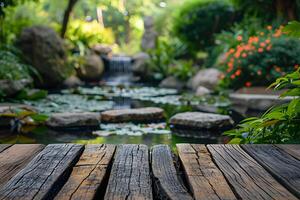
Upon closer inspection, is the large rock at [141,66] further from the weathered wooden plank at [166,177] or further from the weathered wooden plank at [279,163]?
the weathered wooden plank at [166,177]

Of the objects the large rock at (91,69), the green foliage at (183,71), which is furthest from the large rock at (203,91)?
the large rock at (91,69)

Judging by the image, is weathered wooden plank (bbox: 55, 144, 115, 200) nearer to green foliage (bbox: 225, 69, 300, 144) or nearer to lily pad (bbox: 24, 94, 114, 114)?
green foliage (bbox: 225, 69, 300, 144)

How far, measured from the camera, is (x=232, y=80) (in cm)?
936

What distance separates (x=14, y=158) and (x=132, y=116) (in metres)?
4.50

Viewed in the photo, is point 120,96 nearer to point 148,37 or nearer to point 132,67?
point 132,67

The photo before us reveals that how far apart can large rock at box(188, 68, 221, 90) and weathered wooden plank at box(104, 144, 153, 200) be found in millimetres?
8825

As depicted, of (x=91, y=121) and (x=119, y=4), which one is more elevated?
(x=119, y=4)

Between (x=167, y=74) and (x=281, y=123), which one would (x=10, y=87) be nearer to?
(x=281, y=123)

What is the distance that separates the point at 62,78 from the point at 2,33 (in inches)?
84.8

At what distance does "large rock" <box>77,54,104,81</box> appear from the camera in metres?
14.1

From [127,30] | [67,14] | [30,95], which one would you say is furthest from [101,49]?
[127,30]

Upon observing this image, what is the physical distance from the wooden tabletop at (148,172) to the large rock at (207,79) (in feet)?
28.6

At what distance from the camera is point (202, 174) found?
1.70m

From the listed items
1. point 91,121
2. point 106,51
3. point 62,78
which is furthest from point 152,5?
point 91,121
